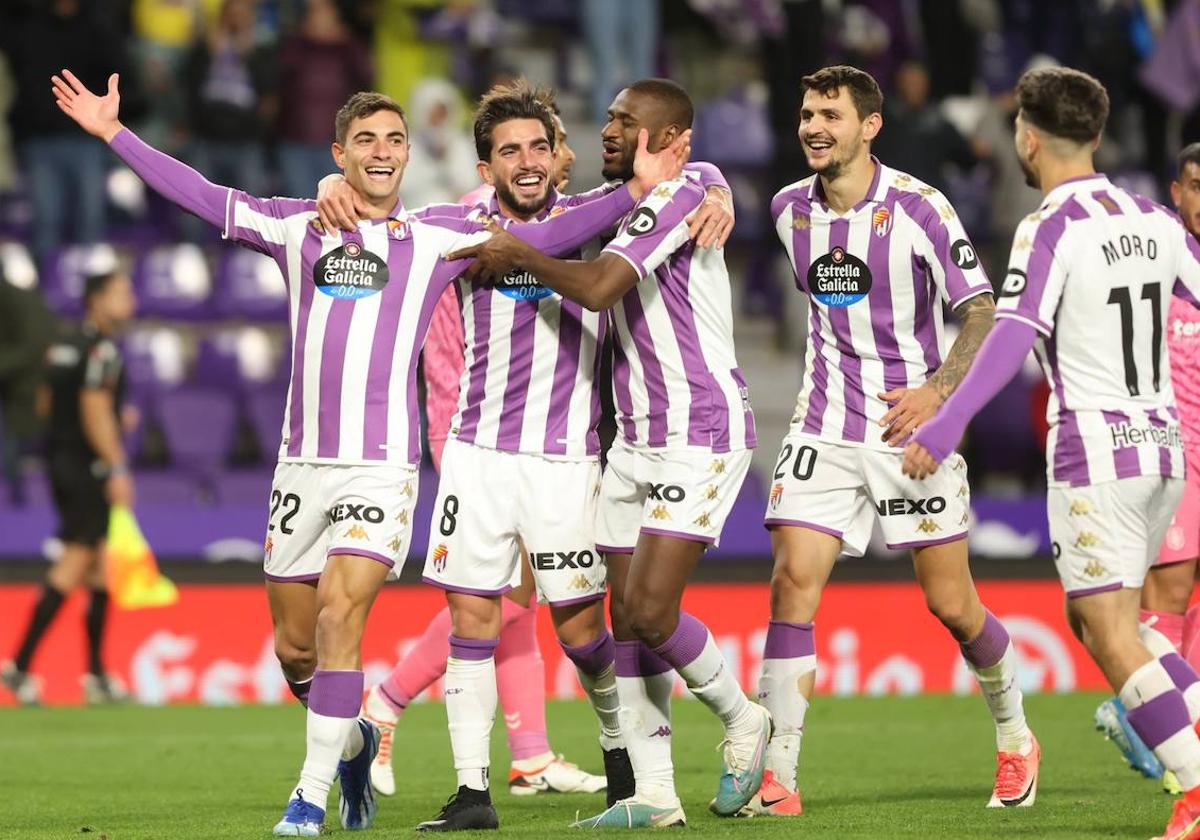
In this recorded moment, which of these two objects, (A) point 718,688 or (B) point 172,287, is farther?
(B) point 172,287

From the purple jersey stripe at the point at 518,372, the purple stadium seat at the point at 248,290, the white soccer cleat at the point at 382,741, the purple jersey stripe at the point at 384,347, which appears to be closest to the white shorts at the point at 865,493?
the purple jersey stripe at the point at 518,372

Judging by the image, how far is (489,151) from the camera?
6602mm

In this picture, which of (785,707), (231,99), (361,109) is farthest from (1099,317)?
(231,99)

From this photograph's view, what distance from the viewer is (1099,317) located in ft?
18.1

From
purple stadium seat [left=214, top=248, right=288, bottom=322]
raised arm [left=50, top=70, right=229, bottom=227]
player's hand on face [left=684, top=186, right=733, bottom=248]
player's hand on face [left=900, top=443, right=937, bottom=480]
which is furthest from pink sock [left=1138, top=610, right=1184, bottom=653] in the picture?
purple stadium seat [left=214, top=248, right=288, bottom=322]

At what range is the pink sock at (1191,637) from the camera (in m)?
7.35

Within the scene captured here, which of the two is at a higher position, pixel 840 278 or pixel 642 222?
pixel 642 222

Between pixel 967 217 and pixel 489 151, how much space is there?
372 inches

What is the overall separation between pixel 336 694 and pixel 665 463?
4.30 ft

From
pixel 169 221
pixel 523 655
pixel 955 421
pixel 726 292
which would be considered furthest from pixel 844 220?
pixel 169 221

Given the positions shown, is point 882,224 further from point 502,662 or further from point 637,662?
point 502,662

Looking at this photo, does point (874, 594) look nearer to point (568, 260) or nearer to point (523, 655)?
point (523, 655)

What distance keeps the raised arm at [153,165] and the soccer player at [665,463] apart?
0.88 meters

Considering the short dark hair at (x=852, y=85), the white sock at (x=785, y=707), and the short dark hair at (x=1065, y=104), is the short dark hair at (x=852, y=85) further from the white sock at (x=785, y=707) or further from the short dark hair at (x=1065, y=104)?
the white sock at (x=785, y=707)
